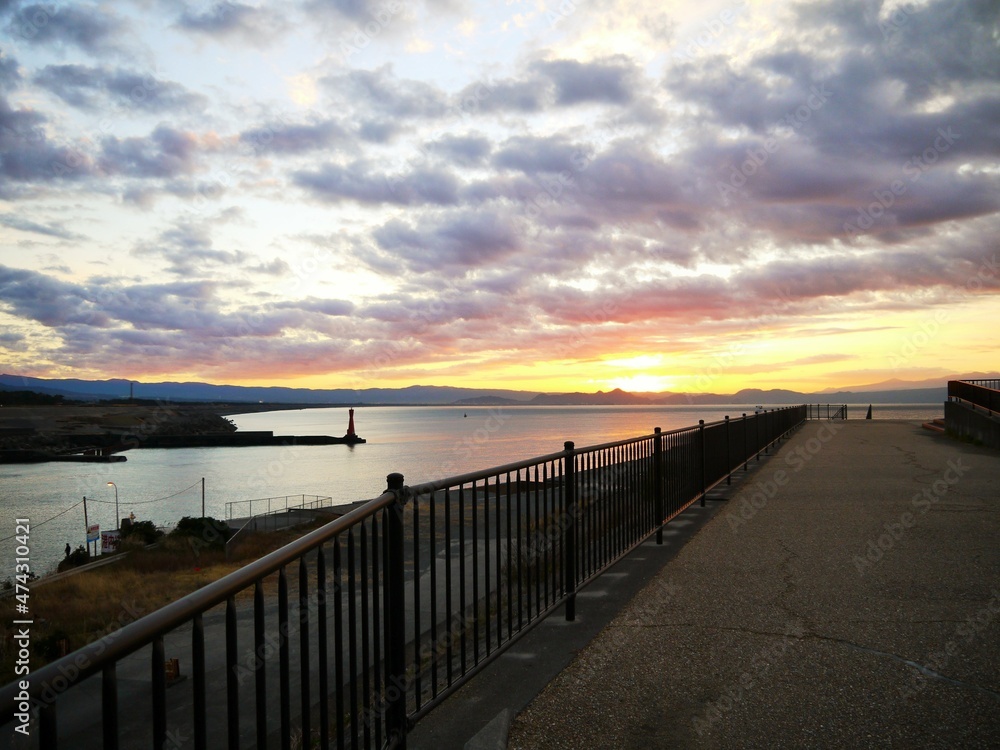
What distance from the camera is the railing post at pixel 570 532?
5.68 metres

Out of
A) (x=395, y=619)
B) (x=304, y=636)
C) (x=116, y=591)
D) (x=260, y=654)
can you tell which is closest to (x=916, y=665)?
(x=395, y=619)

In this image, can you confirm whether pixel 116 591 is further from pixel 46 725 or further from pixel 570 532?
pixel 46 725

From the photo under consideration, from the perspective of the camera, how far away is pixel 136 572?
2427 centimetres

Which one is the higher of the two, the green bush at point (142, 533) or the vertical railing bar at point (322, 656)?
the vertical railing bar at point (322, 656)

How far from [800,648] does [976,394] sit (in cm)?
2719

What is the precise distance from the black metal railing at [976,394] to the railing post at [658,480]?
20757 mm

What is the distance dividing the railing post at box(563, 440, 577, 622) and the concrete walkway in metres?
0.43

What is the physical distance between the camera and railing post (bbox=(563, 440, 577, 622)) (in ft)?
18.6

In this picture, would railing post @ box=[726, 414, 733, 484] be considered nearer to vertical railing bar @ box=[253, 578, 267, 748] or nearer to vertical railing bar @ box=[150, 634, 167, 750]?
vertical railing bar @ box=[253, 578, 267, 748]

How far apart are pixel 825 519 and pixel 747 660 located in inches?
250

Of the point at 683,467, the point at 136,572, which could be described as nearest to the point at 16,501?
the point at 136,572

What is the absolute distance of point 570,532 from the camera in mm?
5855

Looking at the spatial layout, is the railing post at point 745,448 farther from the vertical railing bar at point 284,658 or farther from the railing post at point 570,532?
the vertical railing bar at point 284,658

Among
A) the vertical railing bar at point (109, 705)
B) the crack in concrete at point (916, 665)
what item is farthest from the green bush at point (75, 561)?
the vertical railing bar at point (109, 705)
